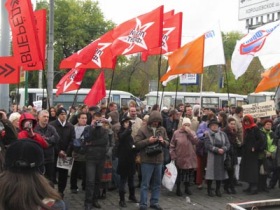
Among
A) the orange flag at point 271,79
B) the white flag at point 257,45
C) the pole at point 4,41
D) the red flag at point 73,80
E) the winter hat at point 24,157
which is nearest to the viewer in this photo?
the winter hat at point 24,157

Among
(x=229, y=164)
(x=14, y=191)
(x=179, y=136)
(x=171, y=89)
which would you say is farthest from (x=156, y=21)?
(x=171, y=89)

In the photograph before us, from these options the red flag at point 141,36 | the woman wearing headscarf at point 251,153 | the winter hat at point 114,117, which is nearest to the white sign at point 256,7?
the red flag at point 141,36

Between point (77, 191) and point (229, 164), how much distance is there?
3190 millimetres

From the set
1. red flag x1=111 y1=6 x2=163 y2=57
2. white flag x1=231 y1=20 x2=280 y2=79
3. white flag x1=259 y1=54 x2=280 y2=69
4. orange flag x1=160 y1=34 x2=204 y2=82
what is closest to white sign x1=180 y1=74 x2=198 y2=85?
white flag x1=259 y1=54 x2=280 y2=69

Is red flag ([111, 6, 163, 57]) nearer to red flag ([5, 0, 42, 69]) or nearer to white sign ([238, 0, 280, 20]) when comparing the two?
red flag ([5, 0, 42, 69])

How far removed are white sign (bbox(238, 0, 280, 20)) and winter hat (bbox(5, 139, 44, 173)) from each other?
44.5 m

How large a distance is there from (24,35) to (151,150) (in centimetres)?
372

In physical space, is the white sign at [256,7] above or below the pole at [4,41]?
above

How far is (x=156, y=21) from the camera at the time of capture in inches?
420

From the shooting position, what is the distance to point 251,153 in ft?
32.8

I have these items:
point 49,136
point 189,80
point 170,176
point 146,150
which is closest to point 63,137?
point 49,136

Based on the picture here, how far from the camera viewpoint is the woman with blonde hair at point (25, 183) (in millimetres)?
2178

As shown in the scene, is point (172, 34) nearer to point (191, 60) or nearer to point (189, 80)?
point (191, 60)

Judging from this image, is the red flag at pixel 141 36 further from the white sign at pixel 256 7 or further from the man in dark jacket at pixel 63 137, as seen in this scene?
the white sign at pixel 256 7
